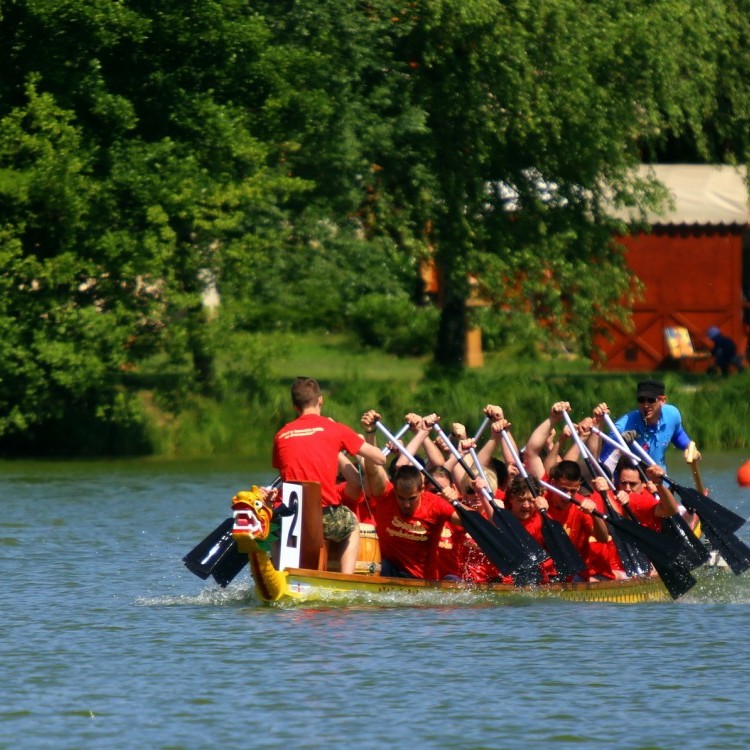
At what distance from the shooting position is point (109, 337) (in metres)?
25.0

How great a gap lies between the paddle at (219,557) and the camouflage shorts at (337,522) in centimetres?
79

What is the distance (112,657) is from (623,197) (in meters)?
16.9

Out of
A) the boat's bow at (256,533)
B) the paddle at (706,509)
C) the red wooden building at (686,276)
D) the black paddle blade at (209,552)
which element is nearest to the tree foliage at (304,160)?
the red wooden building at (686,276)

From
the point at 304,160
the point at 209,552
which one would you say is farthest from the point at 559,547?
the point at 304,160

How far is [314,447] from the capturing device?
44.2 feet

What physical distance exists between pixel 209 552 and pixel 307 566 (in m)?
0.98

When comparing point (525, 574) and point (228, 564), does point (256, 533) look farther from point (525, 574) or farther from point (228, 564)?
point (525, 574)

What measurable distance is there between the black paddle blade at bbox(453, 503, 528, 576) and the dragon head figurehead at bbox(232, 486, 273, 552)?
1.52 m

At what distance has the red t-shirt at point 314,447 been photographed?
1345 centimetres

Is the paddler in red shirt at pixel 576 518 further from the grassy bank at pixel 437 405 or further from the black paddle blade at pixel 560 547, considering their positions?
the grassy bank at pixel 437 405

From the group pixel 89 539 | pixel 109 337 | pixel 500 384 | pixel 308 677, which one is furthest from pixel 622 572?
pixel 500 384

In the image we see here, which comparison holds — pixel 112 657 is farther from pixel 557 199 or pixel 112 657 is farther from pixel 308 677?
pixel 557 199

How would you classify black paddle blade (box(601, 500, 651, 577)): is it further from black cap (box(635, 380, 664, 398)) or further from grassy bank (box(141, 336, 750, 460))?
grassy bank (box(141, 336, 750, 460))

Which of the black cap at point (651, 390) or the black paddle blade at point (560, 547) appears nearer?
the black paddle blade at point (560, 547)
